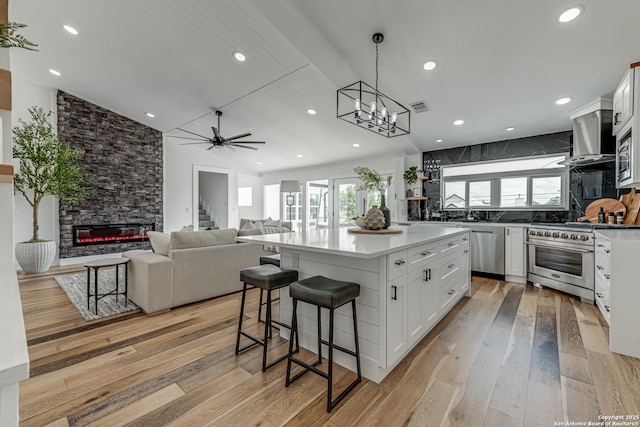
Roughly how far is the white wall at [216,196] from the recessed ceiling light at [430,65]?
668 cm

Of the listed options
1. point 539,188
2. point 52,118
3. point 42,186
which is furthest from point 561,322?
point 52,118

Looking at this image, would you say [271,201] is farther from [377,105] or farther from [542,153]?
[542,153]

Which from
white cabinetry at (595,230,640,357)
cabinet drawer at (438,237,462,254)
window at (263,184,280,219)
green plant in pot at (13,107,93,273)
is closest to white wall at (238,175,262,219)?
window at (263,184,280,219)

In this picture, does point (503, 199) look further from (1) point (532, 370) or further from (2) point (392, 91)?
(1) point (532, 370)

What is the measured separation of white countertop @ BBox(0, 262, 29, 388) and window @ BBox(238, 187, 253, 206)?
8347mm

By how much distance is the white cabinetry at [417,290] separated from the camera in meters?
1.92

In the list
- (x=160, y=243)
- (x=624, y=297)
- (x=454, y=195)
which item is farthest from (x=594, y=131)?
(x=160, y=243)

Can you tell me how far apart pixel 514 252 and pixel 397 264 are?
3476 mm

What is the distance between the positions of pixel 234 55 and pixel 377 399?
13.9 feet

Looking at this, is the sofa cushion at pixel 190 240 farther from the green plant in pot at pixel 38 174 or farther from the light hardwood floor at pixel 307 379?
the green plant in pot at pixel 38 174

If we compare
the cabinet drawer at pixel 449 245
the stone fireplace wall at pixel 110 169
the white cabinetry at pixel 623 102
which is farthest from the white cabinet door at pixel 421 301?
the stone fireplace wall at pixel 110 169

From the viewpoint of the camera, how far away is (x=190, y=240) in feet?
11.0

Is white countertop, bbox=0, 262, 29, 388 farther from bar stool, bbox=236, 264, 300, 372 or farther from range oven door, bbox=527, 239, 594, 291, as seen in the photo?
range oven door, bbox=527, 239, 594, 291

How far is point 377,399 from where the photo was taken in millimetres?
1725
